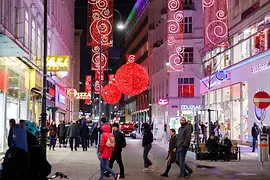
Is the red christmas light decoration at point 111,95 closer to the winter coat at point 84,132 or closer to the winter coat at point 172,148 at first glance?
the winter coat at point 84,132

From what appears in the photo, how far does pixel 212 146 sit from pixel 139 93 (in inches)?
499

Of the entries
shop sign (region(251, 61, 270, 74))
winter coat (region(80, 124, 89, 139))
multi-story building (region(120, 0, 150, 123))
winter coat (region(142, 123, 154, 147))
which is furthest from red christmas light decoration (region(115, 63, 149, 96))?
multi-story building (region(120, 0, 150, 123))

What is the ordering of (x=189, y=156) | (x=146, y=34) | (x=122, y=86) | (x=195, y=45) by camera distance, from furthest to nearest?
(x=146, y=34)
(x=195, y=45)
(x=122, y=86)
(x=189, y=156)

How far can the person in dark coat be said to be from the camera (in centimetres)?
2103

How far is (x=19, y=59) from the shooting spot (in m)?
24.0

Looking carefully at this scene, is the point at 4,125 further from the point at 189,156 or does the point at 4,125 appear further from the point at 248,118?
the point at 248,118

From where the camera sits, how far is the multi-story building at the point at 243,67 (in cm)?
2917

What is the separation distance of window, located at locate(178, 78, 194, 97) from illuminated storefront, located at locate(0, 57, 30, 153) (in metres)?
30.9

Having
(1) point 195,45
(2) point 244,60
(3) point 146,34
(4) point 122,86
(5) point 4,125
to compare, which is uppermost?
(3) point 146,34

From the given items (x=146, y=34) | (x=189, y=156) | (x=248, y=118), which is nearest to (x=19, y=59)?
(x=189, y=156)

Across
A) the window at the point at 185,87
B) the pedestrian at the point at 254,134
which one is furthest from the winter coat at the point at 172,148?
the window at the point at 185,87

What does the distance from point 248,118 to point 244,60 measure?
399 centimetres

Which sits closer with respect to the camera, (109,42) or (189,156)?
(189,156)

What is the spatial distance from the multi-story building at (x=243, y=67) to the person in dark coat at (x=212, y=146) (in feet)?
25.7
